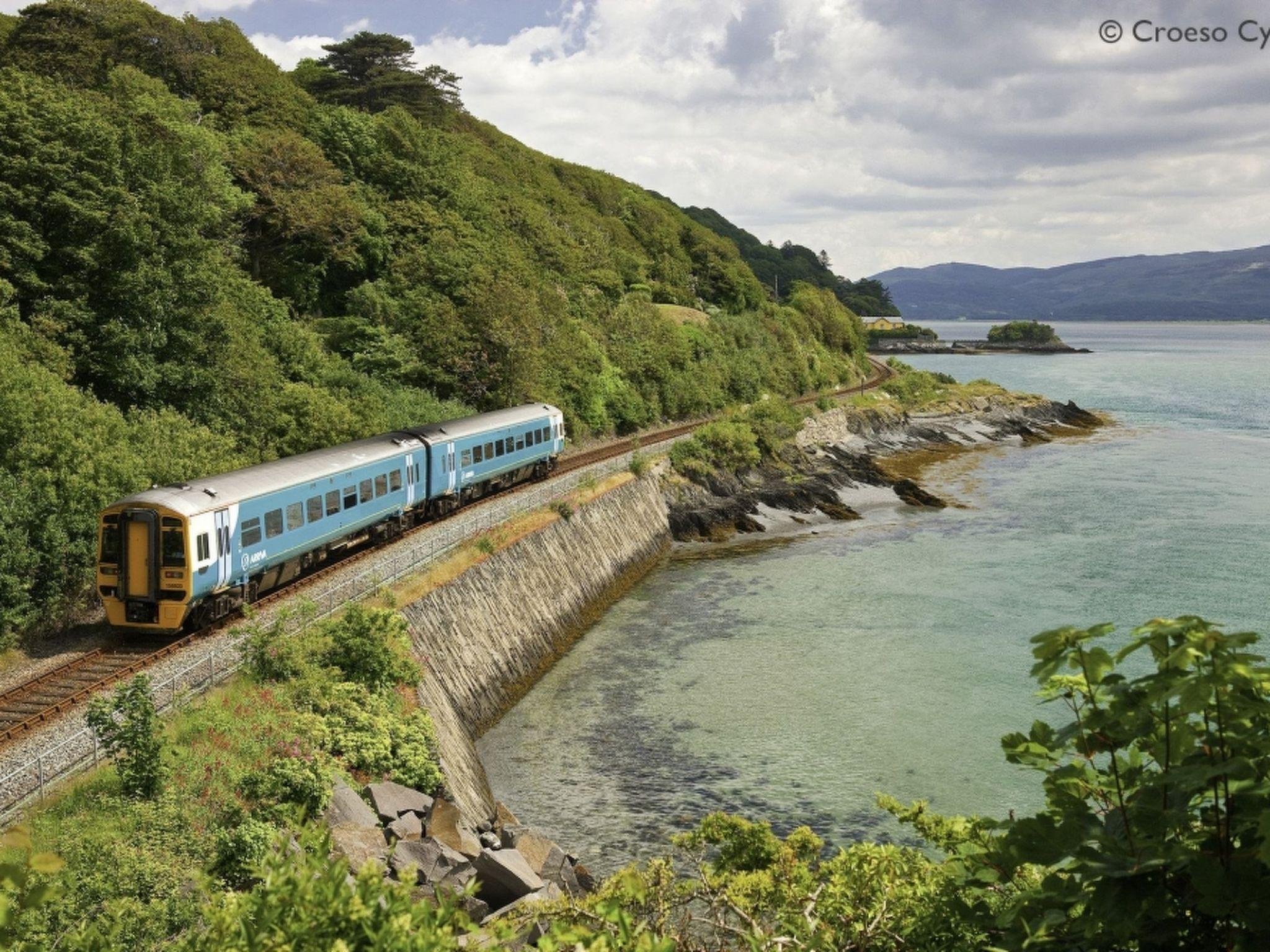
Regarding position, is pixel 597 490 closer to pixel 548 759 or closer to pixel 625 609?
pixel 625 609

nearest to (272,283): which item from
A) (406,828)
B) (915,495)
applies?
(915,495)

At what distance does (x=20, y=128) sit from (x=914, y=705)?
33205 millimetres

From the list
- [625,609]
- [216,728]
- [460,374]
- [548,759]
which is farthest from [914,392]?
[216,728]

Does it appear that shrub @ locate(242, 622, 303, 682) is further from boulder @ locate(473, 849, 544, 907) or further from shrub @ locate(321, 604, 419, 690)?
boulder @ locate(473, 849, 544, 907)

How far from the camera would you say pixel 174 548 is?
2005 centimetres

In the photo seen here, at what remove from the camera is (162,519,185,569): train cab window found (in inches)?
787

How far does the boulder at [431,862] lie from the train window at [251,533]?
981 cm

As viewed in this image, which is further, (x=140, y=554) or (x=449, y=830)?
(x=140, y=554)

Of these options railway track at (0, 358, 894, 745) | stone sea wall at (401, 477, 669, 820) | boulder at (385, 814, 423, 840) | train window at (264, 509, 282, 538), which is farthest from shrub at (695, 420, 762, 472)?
boulder at (385, 814, 423, 840)

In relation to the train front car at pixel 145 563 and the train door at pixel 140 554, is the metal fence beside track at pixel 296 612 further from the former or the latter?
the train door at pixel 140 554

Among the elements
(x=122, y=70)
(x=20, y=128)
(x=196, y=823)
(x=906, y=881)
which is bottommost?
(x=196, y=823)

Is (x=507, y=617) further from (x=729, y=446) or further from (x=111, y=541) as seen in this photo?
(x=729, y=446)

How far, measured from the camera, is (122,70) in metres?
52.8

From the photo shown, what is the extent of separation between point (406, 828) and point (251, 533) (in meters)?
9.31
